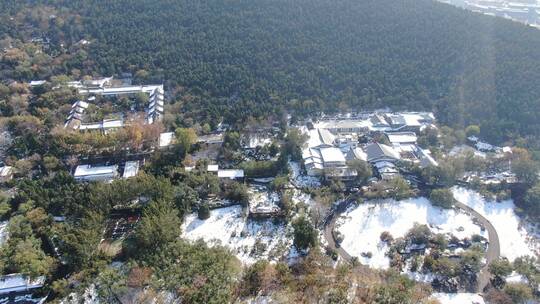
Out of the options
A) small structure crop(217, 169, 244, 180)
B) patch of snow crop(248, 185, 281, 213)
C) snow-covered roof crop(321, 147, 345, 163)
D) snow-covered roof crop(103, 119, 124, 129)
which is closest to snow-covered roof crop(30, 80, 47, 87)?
snow-covered roof crop(103, 119, 124, 129)

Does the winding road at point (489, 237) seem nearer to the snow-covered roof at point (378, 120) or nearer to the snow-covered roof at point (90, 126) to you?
the snow-covered roof at point (378, 120)

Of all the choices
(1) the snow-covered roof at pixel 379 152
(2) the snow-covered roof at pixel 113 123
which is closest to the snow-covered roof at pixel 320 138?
(1) the snow-covered roof at pixel 379 152

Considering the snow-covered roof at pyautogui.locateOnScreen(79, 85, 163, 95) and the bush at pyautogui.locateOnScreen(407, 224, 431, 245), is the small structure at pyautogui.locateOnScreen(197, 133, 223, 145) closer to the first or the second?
the snow-covered roof at pyautogui.locateOnScreen(79, 85, 163, 95)

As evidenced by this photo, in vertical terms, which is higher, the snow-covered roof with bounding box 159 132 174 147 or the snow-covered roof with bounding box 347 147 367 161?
the snow-covered roof with bounding box 347 147 367 161

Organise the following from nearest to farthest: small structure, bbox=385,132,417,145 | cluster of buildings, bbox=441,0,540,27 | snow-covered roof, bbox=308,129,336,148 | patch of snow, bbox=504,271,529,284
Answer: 1. patch of snow, bbox=504,271,529,284
2. snow-covered roof, bbox=308,129,336,148
3. small structure, bbox=385,132,417,145
4. cluster of buildings, bbox=441,0,540,27

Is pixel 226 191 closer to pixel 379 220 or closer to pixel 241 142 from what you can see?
pixel 241 142
